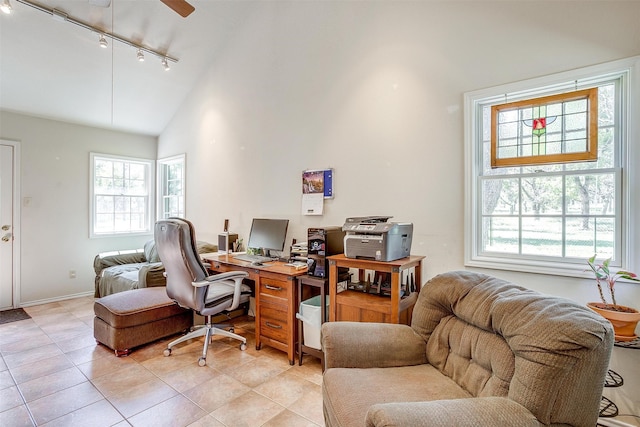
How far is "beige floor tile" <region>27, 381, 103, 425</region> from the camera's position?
1982 millimetres

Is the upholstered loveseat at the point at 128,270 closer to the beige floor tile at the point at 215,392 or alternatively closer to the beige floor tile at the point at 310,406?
the beige floor tile at the point at 215,392

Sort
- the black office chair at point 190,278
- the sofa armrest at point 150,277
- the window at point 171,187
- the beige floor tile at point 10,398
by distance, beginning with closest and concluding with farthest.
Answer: the beige floor tile at point 10,398, the black office chair at point 190,278, the sofa armrest at point 150,277, the window at point 171,187

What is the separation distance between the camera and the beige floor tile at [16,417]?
6.19ft

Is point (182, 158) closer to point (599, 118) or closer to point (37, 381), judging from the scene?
point (37, 381)

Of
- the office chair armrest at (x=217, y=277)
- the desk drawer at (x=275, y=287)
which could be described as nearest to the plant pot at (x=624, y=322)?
the desk drawer at (x=275, y=287)

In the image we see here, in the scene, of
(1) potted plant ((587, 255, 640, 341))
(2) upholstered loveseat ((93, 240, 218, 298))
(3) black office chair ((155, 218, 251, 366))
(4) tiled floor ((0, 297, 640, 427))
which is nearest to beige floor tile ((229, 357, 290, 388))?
(4) tiled floor ((0, 297, 640, 427))

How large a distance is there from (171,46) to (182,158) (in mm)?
1596

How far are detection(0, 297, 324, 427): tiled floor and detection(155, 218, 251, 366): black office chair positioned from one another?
191 mm

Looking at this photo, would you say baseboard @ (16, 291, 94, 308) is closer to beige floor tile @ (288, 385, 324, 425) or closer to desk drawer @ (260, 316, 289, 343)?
desk drawer @ (260, 316, 289, 343)

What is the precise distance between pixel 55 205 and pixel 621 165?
19.7 ft

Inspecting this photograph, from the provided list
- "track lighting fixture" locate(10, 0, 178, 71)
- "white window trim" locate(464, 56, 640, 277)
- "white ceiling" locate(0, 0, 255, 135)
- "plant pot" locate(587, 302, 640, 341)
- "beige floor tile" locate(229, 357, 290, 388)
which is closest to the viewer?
"plant pot" locate(587, 302, 640, 341)

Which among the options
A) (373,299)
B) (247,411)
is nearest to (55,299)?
(247,411)

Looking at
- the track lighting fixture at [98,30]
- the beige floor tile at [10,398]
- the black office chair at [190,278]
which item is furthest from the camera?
the track lighting fixture at [98,30]

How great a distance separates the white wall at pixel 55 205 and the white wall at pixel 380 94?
1.99 m
